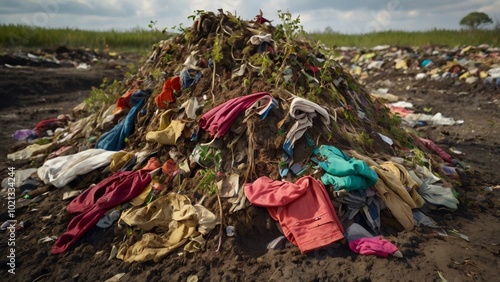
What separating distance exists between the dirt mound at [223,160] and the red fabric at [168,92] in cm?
1

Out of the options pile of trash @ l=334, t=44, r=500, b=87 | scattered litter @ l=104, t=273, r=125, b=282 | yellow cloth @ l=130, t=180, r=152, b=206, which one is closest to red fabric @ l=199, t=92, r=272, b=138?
yellow cloth @ l=130, t=180, r=152, b=206

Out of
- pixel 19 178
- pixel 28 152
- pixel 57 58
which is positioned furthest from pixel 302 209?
pixel 57 58

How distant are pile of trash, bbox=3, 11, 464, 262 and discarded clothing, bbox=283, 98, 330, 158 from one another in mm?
12

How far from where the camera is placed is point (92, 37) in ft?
50.5

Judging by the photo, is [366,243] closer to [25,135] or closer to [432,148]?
[432,148]

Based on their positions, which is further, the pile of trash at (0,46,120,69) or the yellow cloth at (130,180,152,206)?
the pile of trash at (0,46,120,69)

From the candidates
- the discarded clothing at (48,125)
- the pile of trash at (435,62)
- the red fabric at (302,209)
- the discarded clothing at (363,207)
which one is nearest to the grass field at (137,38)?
the pile of trash at (435,62)

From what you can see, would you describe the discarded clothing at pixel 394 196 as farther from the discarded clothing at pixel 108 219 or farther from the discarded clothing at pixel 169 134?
the discarded clothing at pixel 108 219

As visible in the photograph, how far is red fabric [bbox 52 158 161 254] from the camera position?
2.87 metres

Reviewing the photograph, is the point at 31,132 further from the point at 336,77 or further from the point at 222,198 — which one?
the point at 336,77

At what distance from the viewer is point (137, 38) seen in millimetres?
16781

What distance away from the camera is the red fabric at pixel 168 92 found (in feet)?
12.4

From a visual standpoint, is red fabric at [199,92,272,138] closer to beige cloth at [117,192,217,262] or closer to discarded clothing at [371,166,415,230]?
beige cloth at [117,192,217,262]

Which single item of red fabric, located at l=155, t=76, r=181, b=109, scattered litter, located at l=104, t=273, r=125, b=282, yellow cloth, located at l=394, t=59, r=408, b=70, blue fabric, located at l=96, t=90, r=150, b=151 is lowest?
scattered litter, located at l=104, t=273, r=125, b=282
